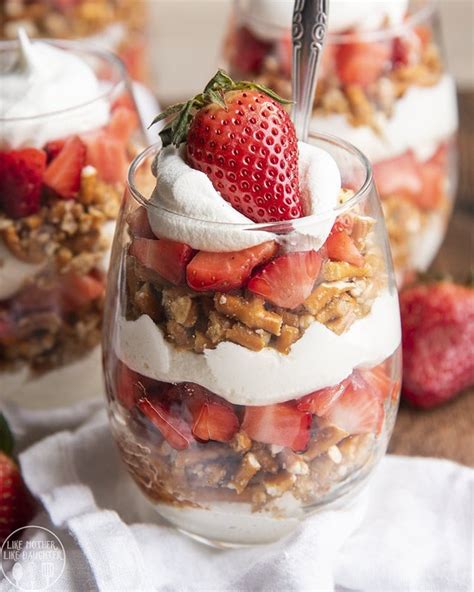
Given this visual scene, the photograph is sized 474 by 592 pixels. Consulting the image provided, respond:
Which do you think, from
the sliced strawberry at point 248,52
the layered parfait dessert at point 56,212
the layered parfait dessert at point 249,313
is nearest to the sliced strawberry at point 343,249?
the layered parfait dessert at point 249,313

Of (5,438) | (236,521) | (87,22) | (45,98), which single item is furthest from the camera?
(87,22)

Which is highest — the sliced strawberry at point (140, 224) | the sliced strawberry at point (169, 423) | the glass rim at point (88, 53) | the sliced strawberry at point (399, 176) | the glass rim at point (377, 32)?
the sliced strawberry at point (140, 224)

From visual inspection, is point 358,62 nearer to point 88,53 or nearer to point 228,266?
point 88,53

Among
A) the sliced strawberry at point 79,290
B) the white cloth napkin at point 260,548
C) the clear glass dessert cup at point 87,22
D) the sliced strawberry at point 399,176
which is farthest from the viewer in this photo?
the clear glass dessert cup at point 87,22

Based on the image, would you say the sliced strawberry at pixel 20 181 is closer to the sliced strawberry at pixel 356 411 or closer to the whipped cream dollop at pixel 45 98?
the whipped cream dollop at pixel 45 98

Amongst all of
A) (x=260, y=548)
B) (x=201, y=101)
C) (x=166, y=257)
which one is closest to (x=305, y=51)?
(x=201, y=101)

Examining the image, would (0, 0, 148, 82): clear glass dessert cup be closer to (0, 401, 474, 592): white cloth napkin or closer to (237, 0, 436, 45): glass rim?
(237, 0, 436, 45): glass rim
